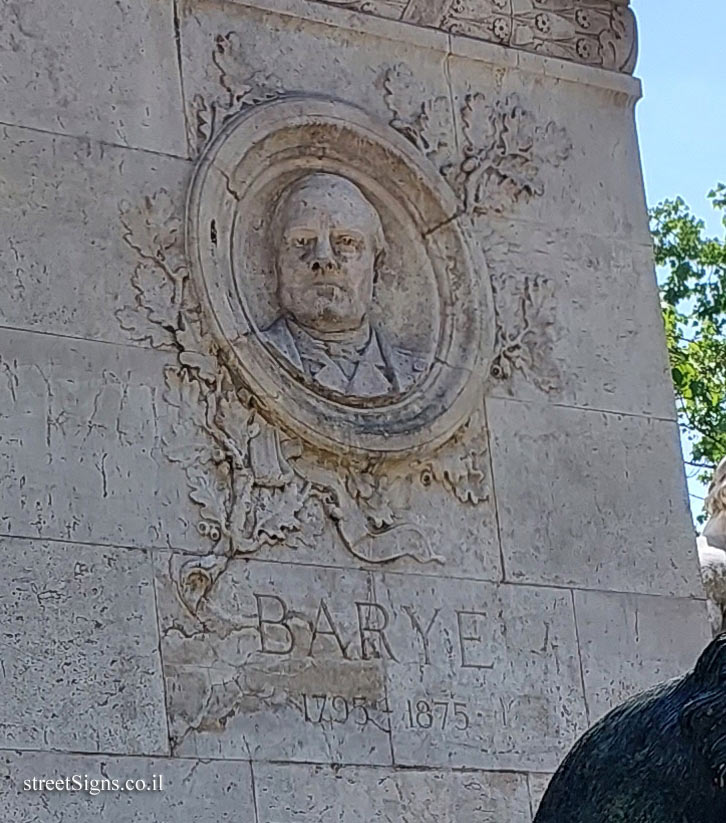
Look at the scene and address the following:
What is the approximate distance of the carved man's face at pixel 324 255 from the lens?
9.57m

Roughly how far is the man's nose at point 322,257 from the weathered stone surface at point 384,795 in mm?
2010

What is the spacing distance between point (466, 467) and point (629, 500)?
849 millimetres

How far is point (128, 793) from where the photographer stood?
8.42 metres

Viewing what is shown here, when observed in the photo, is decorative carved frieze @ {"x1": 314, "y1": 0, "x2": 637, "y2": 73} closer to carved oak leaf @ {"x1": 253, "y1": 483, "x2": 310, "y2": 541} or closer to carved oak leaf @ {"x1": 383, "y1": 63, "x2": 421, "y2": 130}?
carved oak leaf @ {"x1": 383, "y1": 63, "x2": 421, "y2": 130}

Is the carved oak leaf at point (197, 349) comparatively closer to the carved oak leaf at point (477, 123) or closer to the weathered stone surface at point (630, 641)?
the carved oak leaf at point (477, 123)

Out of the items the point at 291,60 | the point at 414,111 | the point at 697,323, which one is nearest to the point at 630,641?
the point at 414,111

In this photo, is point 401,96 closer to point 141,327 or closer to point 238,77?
point 238,77

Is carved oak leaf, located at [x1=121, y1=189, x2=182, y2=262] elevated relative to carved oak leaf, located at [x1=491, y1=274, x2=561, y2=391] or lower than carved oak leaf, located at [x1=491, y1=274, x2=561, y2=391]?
elevated

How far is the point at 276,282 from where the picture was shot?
31.5ft

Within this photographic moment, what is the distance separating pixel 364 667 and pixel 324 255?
1.67 m

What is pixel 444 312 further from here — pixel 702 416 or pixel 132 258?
pixel 702 416

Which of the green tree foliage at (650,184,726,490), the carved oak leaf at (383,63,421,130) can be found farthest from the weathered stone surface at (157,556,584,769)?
the green tree foliage at (650,184,726,490)

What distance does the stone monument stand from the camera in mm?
8680

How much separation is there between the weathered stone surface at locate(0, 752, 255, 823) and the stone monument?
0.04 ft
